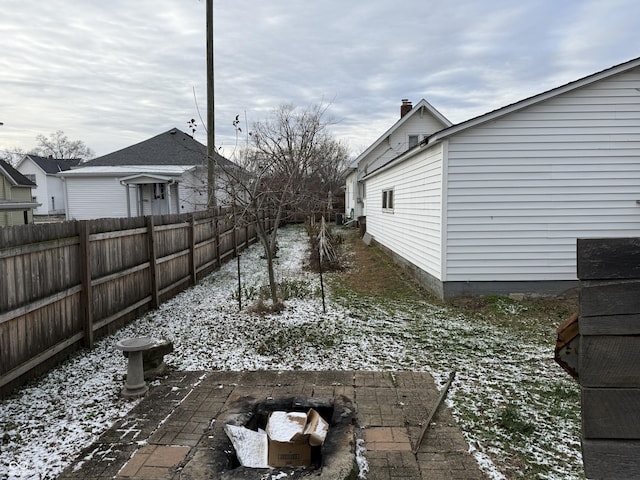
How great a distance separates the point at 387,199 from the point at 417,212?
4157 millimetres

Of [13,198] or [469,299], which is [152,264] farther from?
[13,198]

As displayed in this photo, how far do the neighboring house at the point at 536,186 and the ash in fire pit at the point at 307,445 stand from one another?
197 inches

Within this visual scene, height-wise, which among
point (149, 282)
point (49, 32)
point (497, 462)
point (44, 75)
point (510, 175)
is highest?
point (44, 75)

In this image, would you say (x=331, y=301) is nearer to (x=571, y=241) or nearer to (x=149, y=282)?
(x=149, y=282)

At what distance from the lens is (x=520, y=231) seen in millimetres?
7691

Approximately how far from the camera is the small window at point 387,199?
525 inches

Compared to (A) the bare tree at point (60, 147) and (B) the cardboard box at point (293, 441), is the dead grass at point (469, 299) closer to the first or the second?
(B) the cardboard box at point (293, 441)

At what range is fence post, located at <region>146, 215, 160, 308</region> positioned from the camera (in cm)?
708

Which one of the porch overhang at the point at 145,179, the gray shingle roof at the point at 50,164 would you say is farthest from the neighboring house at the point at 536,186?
the gray shingle roof at the point at 50,164

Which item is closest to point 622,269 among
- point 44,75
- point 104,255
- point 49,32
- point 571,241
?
point 104,255

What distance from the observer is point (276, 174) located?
A: 31.2ft

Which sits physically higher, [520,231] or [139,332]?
[520,231]

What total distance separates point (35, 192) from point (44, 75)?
27.4 metres

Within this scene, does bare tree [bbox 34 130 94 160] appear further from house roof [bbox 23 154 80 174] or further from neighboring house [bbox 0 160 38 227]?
neighboring house [bbox 0 160 38 227]
